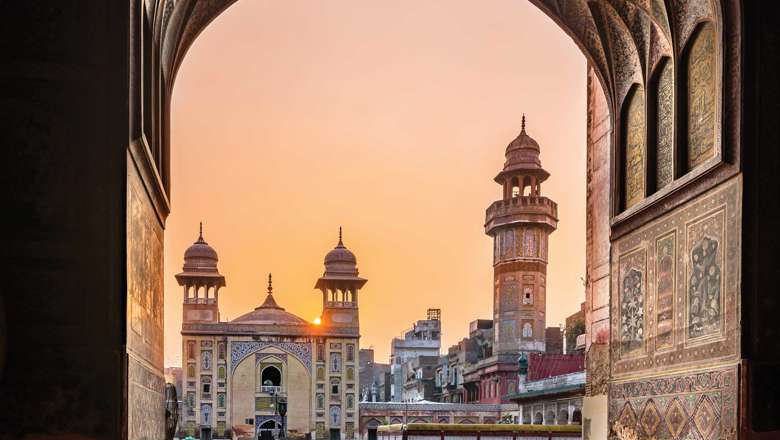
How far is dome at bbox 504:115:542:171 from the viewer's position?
3850 centimetres

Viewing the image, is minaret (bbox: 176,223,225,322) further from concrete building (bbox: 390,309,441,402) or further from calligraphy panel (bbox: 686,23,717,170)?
calligraphy panel (bbox: 686,23,717,170)

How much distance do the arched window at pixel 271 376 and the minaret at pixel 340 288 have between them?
→ 122 inches

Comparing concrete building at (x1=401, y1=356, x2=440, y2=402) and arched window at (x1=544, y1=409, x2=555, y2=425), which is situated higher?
arched window at (x1=544, y1=409, x2=555, y2=425)

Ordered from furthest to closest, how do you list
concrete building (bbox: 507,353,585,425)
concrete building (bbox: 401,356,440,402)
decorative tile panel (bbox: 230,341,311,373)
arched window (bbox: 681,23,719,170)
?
concrete building (bbox: 401,356,440,402) < decorative tile panel (bbox: 230,341,311,373) < concrete building (bbox: 507,353,585,425) < arched window (bbox: 681,23,719,170)

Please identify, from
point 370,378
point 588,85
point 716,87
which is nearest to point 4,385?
point 716,87

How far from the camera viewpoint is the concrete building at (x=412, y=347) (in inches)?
2537

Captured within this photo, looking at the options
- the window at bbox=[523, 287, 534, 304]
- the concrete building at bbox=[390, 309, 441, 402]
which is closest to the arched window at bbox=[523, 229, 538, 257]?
the window at bbox=[523, 287, 534, 304]

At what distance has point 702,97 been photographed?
630 cm

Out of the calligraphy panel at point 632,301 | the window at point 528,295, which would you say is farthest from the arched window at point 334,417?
the calligraphy panel at point 632,301

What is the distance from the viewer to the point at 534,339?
125 ft

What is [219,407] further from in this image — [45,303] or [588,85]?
[45,303]

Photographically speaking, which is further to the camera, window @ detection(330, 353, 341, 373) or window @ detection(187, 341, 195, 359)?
window @ detection(330, 353, 341, 373)

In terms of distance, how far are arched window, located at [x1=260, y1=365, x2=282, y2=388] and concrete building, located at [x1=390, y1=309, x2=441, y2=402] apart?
24526 mm

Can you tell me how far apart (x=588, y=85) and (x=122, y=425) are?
6.58 meters
